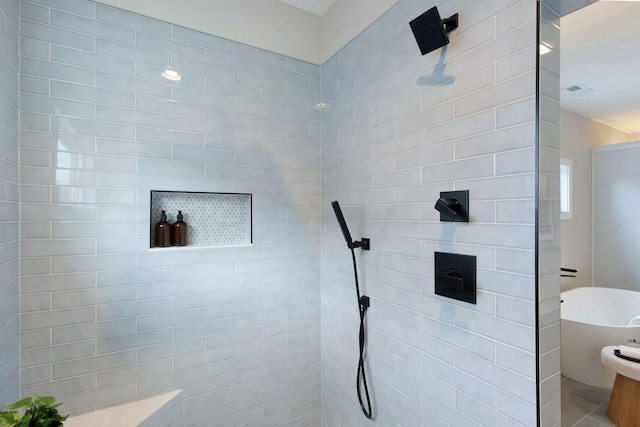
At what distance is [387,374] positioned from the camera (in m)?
1.46

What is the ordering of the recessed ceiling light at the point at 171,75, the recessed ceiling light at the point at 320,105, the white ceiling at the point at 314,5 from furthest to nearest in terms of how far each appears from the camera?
the recessed ceiling light at the point at 320,105 < the white ceiling at the point at 314,5 < the recessed ceiling light at the point at 171,75

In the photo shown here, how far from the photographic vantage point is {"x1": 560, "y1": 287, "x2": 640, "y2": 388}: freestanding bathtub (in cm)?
85

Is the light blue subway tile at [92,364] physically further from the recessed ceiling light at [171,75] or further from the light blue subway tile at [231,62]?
the light blue subway tile at [231,62]

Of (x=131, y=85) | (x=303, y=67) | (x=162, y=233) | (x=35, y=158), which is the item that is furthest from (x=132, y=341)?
(x=303, y=67)

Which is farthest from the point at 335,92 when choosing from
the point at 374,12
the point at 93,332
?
the point at 93,332

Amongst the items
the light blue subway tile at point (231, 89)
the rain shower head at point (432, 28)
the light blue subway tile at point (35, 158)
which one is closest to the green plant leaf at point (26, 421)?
the light blue subway tile at point (35, 158)

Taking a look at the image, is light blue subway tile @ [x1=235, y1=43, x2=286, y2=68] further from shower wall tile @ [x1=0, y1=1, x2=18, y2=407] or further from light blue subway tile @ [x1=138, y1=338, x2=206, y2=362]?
light blue subway tile @ [x1=138, y1=338, x2=206, y2=362]

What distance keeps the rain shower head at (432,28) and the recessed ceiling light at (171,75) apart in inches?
47.6

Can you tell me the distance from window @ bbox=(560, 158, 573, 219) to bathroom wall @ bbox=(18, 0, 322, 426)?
1.32 metres

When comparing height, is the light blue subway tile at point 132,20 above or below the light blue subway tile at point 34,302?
above

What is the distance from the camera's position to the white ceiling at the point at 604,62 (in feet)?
2.65

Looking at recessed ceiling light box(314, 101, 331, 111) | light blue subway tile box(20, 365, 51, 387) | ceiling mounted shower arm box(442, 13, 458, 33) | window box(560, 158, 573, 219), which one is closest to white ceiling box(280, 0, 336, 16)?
recessed ceiling light box(314, 101, 331, 111)

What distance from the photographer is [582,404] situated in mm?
901

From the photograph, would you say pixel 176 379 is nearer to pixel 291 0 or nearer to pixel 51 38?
pixel 51 38
